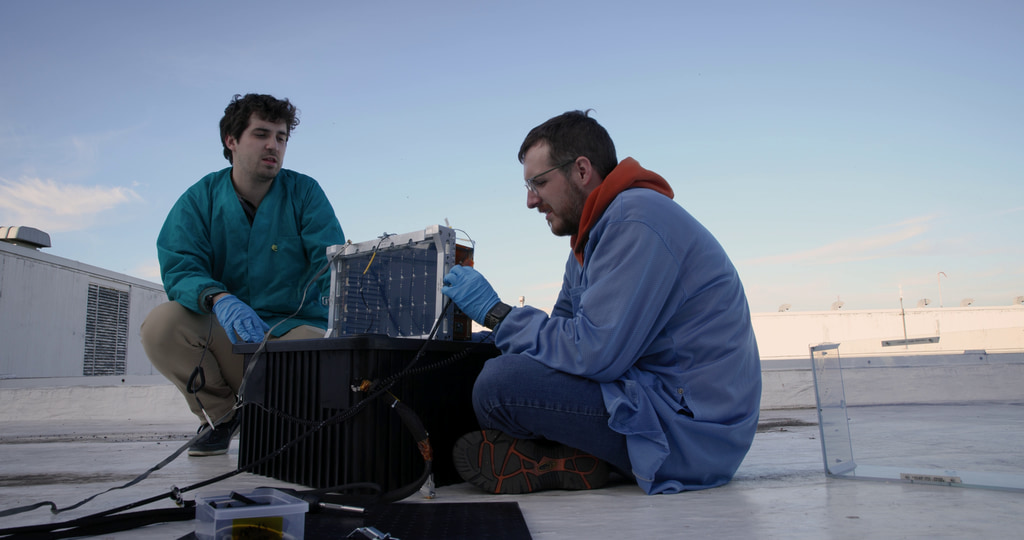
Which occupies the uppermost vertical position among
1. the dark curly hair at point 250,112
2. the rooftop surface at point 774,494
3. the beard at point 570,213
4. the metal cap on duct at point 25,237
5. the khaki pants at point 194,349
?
the metal cap on duct at point 25,237

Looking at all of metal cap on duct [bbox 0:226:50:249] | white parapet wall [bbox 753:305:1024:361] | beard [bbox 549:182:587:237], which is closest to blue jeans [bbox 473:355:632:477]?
beard [bbox 549:182:587:237]

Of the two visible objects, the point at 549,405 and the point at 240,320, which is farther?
the point at 240,320

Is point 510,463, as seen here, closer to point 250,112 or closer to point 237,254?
point 237,254

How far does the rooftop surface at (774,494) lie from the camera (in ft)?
3.64

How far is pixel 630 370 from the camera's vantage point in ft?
5.02

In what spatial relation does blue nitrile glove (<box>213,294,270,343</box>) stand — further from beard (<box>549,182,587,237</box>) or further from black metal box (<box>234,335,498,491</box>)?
beard (<box>549,182,587,237</box>)

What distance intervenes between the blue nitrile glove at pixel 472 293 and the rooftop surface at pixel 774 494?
499 mm

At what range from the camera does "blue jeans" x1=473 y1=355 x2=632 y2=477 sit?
4.94 ft

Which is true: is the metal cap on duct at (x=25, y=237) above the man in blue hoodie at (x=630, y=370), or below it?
above

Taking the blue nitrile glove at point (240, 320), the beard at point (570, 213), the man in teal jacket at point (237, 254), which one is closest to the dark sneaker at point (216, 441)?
the man in teal jacket at point (237, 254)

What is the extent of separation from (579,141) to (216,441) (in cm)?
211

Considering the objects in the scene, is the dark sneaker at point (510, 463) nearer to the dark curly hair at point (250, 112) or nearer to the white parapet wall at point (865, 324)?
the dark curly hair at point (250, 112)

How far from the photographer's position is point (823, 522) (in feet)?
3.78

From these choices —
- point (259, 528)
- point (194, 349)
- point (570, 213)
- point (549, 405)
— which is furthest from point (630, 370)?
point (194, 349)
